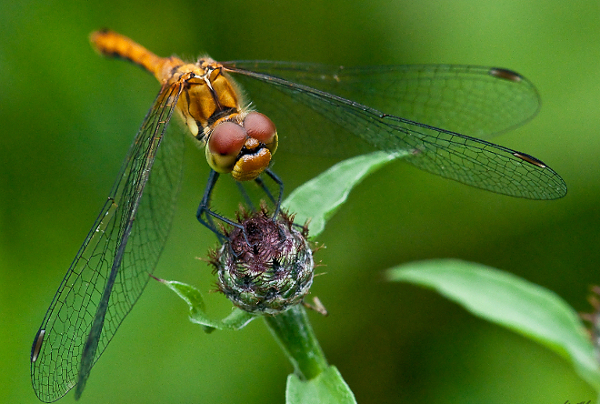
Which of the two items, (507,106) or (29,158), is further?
(29,158)

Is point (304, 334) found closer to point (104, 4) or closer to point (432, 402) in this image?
point (432, 402)

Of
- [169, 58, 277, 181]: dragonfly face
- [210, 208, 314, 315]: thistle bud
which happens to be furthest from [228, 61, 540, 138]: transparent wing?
[210, 208, 314, 315]: thistle bud

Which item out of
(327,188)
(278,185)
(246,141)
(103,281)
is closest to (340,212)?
(327,188)

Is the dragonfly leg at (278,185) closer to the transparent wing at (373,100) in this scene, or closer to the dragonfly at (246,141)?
the dragonfly at (246,141)

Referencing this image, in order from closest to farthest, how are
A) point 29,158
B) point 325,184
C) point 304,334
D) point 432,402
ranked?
point 304,334
point 325,184
point 432,402
point 29,158

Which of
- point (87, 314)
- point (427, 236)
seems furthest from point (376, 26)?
point (87, 314)

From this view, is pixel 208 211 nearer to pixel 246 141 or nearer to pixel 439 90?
pixel 246 141
